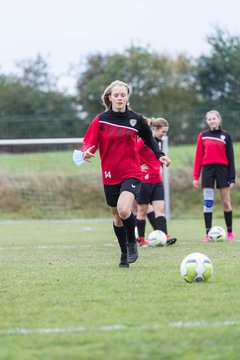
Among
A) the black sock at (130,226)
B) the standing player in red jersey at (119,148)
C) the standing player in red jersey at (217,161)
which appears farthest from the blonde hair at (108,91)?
the standing player in red jersey at (217,161)

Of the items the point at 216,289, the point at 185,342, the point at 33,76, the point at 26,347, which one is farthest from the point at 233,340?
the point at 33,76

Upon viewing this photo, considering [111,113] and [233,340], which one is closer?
[233,340]

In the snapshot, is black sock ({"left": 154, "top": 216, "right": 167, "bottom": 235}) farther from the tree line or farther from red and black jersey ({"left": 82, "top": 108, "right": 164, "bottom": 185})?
the tree line

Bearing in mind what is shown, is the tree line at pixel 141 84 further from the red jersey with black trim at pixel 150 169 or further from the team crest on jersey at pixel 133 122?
the team crest on jersey at pixel 133 122

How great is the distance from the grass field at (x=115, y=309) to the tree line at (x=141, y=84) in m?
24.1

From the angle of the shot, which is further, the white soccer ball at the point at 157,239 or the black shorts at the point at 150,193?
the black shorts at the point at 150,193

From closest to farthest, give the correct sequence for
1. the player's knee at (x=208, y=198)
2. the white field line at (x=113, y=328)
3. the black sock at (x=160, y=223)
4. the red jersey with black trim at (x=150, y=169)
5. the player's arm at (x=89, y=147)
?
1. the white field line at (x=113, y=328)
2. the player's arm at (x=89, y=147)
3. the red jersey with black trim at (x=150, y=169)
4. the black sock at (x=160, y=223)
5. the player's knee at (x=208, y=198)

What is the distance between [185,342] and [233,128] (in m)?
23.1

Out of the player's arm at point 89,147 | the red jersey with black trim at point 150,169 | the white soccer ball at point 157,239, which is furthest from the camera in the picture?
the red jersey with black trim at point 150,169

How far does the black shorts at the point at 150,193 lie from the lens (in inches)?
454

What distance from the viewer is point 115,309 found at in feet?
17.0

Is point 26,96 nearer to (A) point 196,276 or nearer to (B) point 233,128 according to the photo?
(B) point 233,128

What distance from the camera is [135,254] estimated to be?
8.07 metres

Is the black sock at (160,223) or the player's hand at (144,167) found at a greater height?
the player's hand at (144,167)
